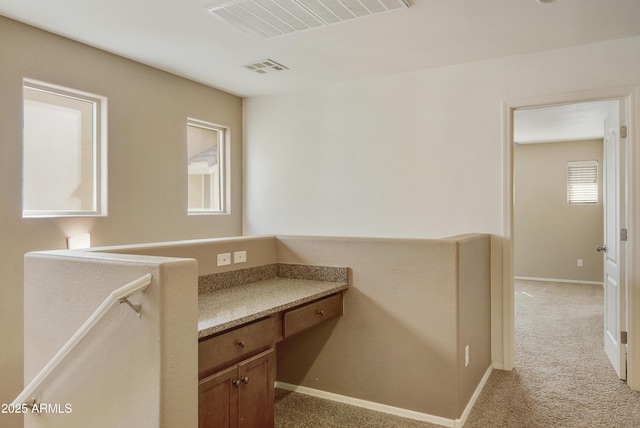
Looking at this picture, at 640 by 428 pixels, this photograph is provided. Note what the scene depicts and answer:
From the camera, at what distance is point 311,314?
8.74 feet

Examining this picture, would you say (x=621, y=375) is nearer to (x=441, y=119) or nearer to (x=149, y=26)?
(x=441, y=119)

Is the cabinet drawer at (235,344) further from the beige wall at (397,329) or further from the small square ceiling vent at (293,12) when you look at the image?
the small square ceiling vent at (293,12)

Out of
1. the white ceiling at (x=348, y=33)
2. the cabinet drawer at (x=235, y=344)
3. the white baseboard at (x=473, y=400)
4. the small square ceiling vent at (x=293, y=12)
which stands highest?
the white ceiling at (x=348, y=33)

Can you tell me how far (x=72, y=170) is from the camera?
11.6 ft

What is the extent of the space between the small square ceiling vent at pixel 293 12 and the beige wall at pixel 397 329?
1457 mm

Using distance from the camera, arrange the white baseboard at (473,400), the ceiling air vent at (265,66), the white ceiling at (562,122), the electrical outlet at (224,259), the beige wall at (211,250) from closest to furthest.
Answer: the beige wall at (211,250), the white baseboard at (473,400), the electrical outlet at (224,259), the ceiling air vent at (265,66), the white ceiling at (562,122)

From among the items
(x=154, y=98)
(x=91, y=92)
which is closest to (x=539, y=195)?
(x=154, y=98)

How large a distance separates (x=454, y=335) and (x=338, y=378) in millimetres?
860

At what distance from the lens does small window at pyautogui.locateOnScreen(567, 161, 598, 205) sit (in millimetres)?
7449

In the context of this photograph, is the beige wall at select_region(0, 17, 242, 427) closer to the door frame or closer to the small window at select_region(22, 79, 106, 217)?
the small window at select_region(22, 79, 106, 217)

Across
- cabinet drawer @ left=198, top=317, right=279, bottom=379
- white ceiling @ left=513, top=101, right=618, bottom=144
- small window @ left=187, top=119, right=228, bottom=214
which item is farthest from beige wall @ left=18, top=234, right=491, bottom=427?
white ceiling @ left=513, top=101, right=618, bottom=144

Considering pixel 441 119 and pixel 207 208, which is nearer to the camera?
pixel 441 119

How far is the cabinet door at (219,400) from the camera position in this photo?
195 centimetres

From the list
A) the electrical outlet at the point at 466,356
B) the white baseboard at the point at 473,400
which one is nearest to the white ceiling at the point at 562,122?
the white baseboard at the point at 473,400
